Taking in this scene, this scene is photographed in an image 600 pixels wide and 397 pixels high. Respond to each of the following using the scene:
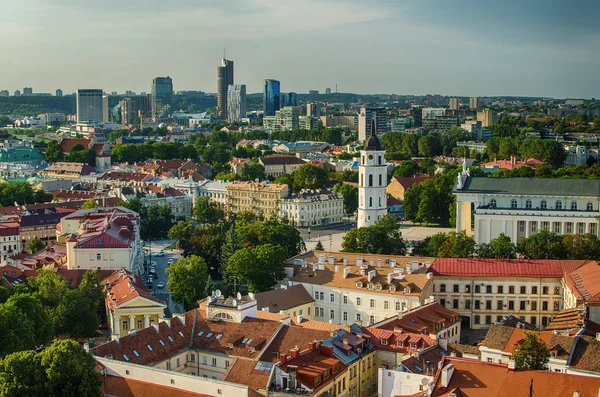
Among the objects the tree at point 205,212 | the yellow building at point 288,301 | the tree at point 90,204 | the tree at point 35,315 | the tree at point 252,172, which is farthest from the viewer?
the tree at point 252,172

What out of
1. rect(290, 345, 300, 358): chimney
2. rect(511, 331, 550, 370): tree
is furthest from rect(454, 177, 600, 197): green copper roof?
rect(290, 345, 300, 358): chimney

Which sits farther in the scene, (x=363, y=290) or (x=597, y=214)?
(x=597, y=214)

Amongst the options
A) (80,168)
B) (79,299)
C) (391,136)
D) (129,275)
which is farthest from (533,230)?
(391,136)

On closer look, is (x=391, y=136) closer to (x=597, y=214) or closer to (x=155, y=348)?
(x=597, y=214)

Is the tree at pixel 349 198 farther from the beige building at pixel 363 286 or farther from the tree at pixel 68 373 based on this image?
the tree at pixel 68 373

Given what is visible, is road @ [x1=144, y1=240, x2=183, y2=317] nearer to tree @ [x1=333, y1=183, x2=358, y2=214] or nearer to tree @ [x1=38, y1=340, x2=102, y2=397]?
tree @ [x1=38, y1=340, x2=102, y2=397]

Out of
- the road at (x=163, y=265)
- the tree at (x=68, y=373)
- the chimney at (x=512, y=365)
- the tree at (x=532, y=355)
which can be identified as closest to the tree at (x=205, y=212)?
the road at (x=163, y=265)
